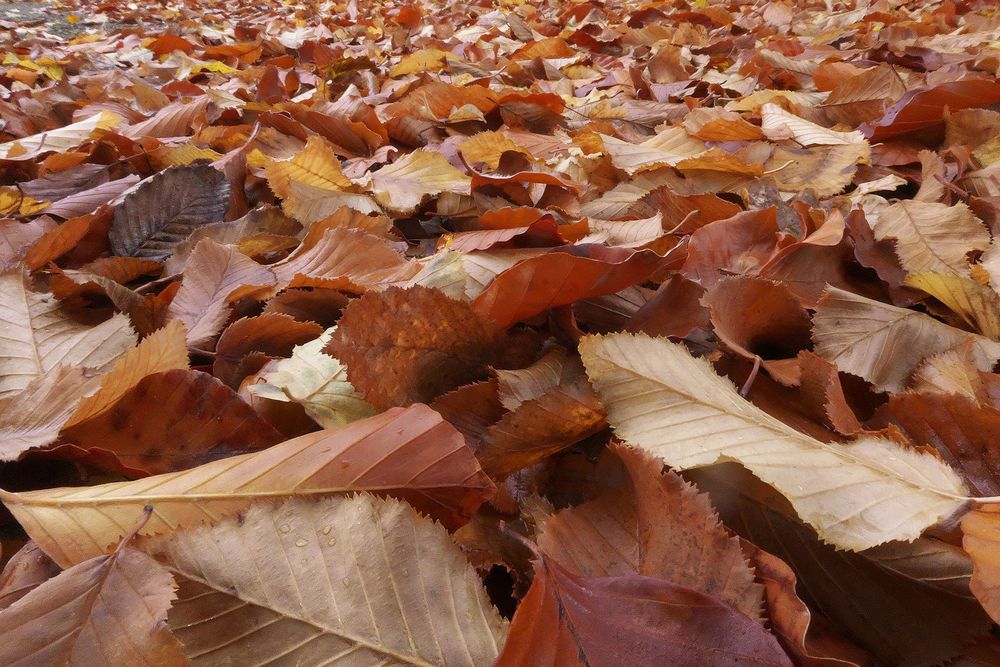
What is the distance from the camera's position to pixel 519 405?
0.58m

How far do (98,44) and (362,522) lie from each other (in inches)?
169

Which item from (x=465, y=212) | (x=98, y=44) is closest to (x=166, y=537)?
(x=465, y=212)

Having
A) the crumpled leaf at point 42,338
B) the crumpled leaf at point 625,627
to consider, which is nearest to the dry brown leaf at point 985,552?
the crumpled leaf at point 625,627

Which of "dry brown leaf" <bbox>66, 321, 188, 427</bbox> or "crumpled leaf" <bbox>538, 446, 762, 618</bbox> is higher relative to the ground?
"dry brown leaf" <bbox>66, 321, 188, 427</bbox>


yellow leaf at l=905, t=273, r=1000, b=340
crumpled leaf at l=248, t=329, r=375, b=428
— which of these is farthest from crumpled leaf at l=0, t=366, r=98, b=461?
yellow leaf at l=905, t=273, r=1000, b=340

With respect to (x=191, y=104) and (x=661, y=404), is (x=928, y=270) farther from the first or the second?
(x=191, y=104)

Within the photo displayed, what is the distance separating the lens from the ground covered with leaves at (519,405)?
42 cm

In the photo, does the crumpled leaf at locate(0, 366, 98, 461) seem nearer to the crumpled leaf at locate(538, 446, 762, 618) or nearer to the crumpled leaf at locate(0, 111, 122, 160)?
the crumpled leaf at locate(538, 446, 762, 618)

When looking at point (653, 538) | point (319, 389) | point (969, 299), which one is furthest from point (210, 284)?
point (969, 299)

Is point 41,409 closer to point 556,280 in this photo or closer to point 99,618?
point 99,618

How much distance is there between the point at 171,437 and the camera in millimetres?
597

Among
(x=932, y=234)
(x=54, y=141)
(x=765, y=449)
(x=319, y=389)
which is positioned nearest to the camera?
(x=765, y=449)

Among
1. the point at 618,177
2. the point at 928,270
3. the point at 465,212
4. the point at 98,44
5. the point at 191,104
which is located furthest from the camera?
the point at 98,44

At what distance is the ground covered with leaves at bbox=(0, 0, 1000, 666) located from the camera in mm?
A: 424
